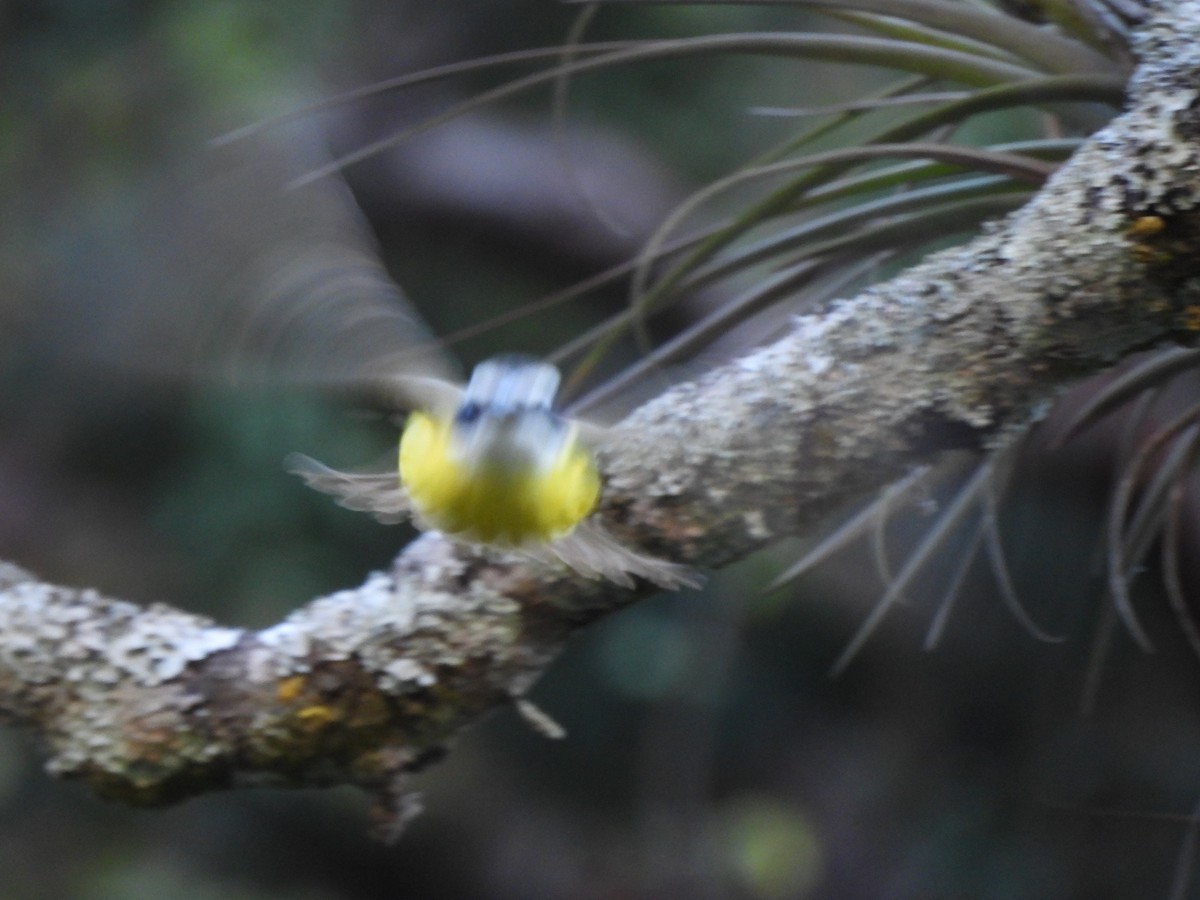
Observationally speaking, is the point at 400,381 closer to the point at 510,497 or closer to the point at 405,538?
the point at 510,497

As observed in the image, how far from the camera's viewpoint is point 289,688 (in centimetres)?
76

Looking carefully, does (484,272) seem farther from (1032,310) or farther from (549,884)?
(1032,310)

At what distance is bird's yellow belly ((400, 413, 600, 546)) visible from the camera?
700 mm

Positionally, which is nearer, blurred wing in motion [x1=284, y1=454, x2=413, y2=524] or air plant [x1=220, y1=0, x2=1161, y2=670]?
air plant [x1=220, y1=0, x2=1161, y2=670]

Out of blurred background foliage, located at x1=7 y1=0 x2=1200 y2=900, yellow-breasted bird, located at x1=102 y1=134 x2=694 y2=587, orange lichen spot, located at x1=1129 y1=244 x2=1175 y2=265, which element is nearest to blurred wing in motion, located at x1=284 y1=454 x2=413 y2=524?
yellow-breasted bird, located at x1=102 y1=134 x2=694 y2=587

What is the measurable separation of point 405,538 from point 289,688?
54.9 inches

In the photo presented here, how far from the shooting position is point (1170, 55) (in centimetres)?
55

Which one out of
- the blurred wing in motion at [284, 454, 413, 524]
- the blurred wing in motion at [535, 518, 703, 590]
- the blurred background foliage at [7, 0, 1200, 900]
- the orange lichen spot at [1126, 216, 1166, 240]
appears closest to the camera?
the orange lichen spot at [1126, 216, 1166, 240]

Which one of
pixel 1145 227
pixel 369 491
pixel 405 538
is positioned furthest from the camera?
pixel 405 538

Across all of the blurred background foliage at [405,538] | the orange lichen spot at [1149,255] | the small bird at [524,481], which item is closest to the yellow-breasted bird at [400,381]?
the small bird at [524,481]

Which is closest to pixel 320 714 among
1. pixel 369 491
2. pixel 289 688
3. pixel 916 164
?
pixel 289 688

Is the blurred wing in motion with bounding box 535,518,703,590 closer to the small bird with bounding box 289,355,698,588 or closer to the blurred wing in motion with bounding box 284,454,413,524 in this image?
the small bird with bounding box 289,355,698,588

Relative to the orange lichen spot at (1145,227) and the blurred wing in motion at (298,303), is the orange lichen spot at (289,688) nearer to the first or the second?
the blurred wing in motion at (298,303)

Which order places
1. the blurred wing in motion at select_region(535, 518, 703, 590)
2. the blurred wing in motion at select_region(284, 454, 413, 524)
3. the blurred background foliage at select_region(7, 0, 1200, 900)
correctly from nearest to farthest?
the blurred wing in motion at select_region(535, 518, 703, 590) → the blurred wing in motion at select_region(284, 454, 413, 524) → the blurred background foliage at select_region(7, 0, 1200, 900)
